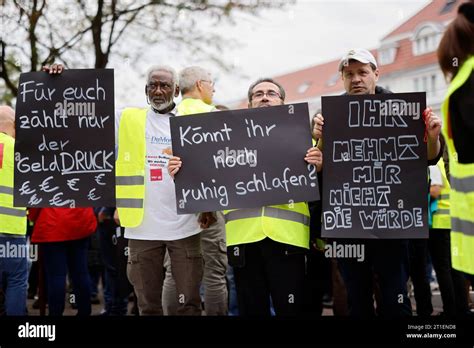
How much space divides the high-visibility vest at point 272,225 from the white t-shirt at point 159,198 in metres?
0.39

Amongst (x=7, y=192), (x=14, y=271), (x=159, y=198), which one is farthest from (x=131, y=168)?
(x=14, y=271)

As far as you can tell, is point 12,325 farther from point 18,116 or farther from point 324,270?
point 324,270

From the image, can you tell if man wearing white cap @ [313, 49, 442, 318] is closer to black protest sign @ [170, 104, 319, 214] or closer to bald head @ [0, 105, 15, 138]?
black protest sign @ [170, 104, 319, 214]

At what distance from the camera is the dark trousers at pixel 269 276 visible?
4211mm

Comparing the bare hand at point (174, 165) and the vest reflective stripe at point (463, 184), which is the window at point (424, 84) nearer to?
the vest reflective stripe at point (463, 184)

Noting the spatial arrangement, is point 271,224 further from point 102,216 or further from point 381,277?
point 102,216

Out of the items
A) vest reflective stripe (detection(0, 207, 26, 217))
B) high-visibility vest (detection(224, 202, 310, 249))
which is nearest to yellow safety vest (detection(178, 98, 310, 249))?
high-visibility vest (detection(224, 202, 310, 249))

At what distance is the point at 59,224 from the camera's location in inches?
216

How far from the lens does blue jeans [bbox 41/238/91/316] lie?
5455 mm

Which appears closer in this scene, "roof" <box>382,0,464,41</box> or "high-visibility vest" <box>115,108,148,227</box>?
"roof" <box>382,0,464,41</box>

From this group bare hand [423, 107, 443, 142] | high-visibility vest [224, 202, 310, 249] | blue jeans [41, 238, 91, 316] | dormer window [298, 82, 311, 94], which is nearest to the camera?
bare hand [423, 107, 443, 142]

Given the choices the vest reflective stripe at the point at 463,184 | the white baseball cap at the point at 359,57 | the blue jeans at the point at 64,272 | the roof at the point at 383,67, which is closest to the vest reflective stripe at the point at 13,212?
the blue jeans at the point at 64,272

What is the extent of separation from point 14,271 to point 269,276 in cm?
206

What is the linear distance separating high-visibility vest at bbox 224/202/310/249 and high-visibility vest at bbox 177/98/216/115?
0.96 metres
